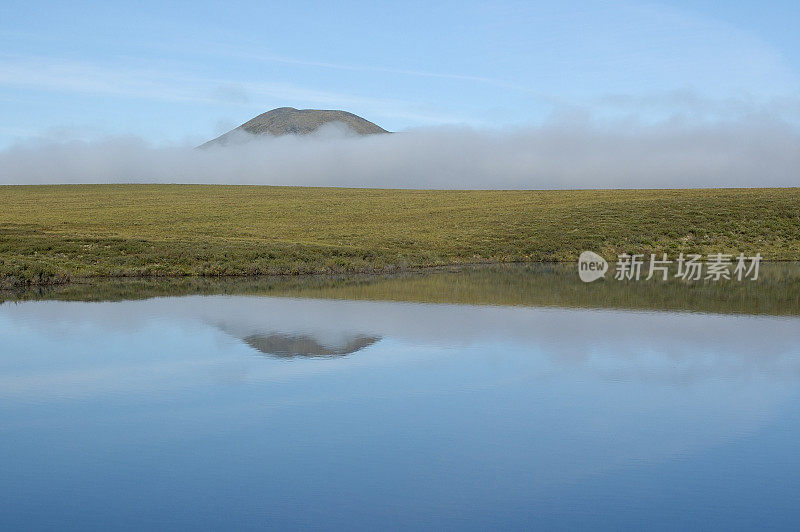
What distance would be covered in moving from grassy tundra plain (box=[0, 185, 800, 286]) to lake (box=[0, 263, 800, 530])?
58.9 ft

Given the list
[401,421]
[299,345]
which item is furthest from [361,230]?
[401,421]

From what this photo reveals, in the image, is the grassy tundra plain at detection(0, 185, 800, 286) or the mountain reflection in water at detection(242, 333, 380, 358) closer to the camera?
the mountain reflection in water at detection(242, 333, 380, 358)

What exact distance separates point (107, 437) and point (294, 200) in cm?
6979

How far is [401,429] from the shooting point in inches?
413

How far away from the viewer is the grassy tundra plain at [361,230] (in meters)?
39.9

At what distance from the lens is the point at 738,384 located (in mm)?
12984
